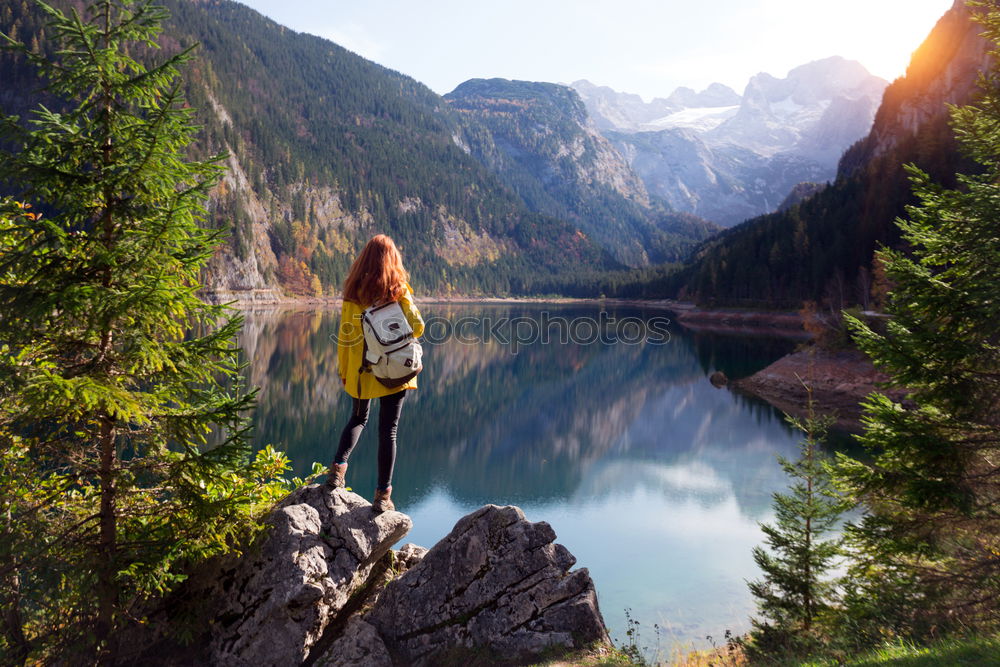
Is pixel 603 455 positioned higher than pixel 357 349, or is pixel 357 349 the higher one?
pixel 357 349

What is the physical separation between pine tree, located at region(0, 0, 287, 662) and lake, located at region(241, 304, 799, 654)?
953 cm

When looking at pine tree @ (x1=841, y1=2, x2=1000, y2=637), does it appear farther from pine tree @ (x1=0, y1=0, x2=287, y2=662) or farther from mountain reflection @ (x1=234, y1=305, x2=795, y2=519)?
mountain reflection @ (x1=234, y1=305, x2=795, y2=519)

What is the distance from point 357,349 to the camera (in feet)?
21.3

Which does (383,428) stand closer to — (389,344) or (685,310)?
(389,344)

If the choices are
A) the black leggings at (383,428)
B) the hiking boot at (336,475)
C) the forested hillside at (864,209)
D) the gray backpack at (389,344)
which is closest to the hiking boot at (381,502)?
the black leggings at (383,428)

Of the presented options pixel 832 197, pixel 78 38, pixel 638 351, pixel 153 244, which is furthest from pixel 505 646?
pixel 832 197

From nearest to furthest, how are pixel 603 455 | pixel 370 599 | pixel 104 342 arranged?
pixel 104 342, pixel 370 599, pixel 603 455

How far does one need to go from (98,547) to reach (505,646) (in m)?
4.37

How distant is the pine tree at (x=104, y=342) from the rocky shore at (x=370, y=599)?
730mm

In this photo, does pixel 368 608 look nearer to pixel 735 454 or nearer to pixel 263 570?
pixel 263 570

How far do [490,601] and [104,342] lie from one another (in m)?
5.09

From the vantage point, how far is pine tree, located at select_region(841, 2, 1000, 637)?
6.82 m
